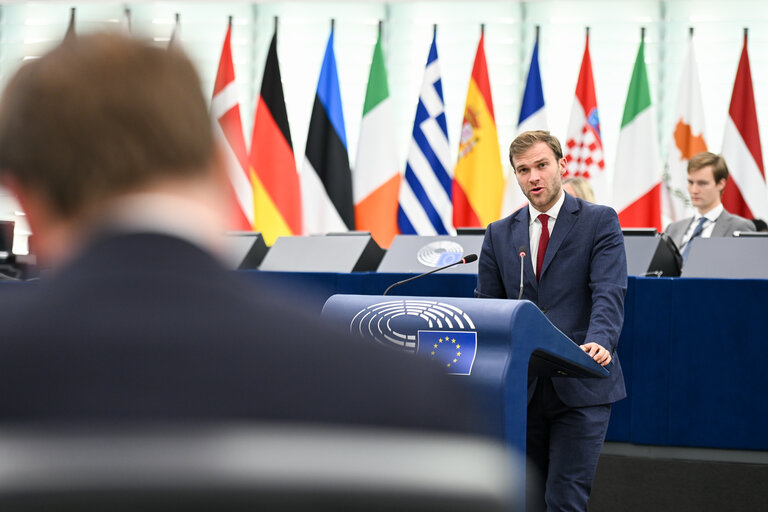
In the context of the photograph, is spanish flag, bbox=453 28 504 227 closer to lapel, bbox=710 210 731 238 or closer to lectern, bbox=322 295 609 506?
lapel, bbox=710 210 731 238

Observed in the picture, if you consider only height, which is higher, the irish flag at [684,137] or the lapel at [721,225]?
the irish flag at [684,137]

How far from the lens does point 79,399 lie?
18.3 inches

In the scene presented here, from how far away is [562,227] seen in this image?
9.36 ft

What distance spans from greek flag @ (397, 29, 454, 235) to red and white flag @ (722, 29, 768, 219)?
2304 millimetres

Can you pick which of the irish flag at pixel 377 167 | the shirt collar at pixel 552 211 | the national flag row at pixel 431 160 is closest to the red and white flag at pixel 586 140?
the national flag row at pixel 431 160

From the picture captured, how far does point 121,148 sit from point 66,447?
0.58ft

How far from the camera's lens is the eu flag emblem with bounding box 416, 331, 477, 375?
2.05 meters

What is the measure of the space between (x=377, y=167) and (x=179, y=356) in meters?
7.50

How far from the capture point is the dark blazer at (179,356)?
18.4 inches

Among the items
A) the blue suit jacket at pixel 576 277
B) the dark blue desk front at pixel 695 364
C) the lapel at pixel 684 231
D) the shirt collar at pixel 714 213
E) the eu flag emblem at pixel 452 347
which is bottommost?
the dark blue desk front at pixel 695 364

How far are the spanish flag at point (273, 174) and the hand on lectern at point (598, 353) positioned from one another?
213 inches

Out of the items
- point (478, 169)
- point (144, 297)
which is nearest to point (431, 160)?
point (478, 169)

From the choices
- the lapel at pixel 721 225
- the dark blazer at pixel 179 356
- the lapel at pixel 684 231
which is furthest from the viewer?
the lapel at pixel 684 231

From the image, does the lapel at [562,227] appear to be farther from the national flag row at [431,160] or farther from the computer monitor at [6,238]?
the national flag row at [431,160]
